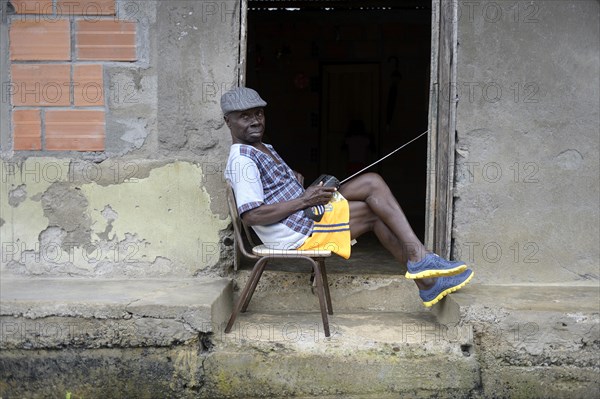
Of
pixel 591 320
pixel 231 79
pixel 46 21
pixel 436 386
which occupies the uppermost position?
pixel 46 21

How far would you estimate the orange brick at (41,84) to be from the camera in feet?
13.5

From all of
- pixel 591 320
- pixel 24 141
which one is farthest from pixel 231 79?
pixel 591 320

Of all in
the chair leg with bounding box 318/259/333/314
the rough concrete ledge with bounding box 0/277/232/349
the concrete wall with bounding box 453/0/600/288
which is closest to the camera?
the rough concrete ledge with bounding box 0/277/232/349

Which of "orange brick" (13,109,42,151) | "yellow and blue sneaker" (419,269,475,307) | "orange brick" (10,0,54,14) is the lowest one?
"yellow and blue sneaker" (419,269,475,307)

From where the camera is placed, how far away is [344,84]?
10.2m

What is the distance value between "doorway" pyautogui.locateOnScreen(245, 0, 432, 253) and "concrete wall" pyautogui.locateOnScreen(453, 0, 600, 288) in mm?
5333

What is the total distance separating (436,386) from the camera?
11.6 ft

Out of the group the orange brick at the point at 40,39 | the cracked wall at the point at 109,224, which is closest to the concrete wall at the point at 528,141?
the cracked wall at the point at 109,224

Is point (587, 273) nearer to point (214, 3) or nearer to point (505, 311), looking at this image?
point (505, 311)

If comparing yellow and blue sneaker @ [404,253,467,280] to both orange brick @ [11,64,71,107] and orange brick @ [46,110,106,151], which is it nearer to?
orange brick @ [46,110,106,151]

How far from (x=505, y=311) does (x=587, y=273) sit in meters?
0.92

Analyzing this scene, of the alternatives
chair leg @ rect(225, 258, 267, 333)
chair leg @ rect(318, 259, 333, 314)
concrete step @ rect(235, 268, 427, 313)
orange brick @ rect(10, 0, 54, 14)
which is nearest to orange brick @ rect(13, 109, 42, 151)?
orange brick @ rect(10, 0, 54, 14)

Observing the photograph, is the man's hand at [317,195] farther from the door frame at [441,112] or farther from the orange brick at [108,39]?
the orange brick at [108,39]

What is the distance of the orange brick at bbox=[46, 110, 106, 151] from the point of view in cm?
413
